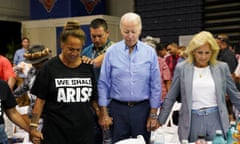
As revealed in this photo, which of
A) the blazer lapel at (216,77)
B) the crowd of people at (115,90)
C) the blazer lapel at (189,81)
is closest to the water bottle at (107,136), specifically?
the crowd of people at (115,90)

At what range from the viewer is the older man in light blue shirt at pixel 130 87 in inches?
113

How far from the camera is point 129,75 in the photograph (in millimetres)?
2871

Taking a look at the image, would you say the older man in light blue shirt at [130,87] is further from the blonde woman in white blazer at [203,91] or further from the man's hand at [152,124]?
the blonde woman in white blazer at [203,91]

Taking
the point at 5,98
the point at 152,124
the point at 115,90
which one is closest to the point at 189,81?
the point at 152,124

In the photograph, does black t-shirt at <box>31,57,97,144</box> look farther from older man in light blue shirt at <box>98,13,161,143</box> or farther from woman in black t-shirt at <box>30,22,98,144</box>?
older man in light blue shirt at <box>98,13,161,143</box>

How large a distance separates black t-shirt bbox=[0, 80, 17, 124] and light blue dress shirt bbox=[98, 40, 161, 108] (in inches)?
30.6

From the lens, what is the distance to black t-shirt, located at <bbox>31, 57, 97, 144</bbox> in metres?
2.38

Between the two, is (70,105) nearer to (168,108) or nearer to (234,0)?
(168,108)

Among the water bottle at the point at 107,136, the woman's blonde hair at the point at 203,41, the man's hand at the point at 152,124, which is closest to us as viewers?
the woman's blonde hair at the point at 203,41

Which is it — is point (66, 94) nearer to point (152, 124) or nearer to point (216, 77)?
point (152, 124)

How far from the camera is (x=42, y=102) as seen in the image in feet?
7.98

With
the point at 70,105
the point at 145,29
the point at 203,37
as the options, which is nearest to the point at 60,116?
the point at 70,105

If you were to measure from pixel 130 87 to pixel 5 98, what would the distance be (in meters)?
0.98

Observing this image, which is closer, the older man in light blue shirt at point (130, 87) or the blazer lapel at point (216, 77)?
the blazer lapel at point (216, 77)
